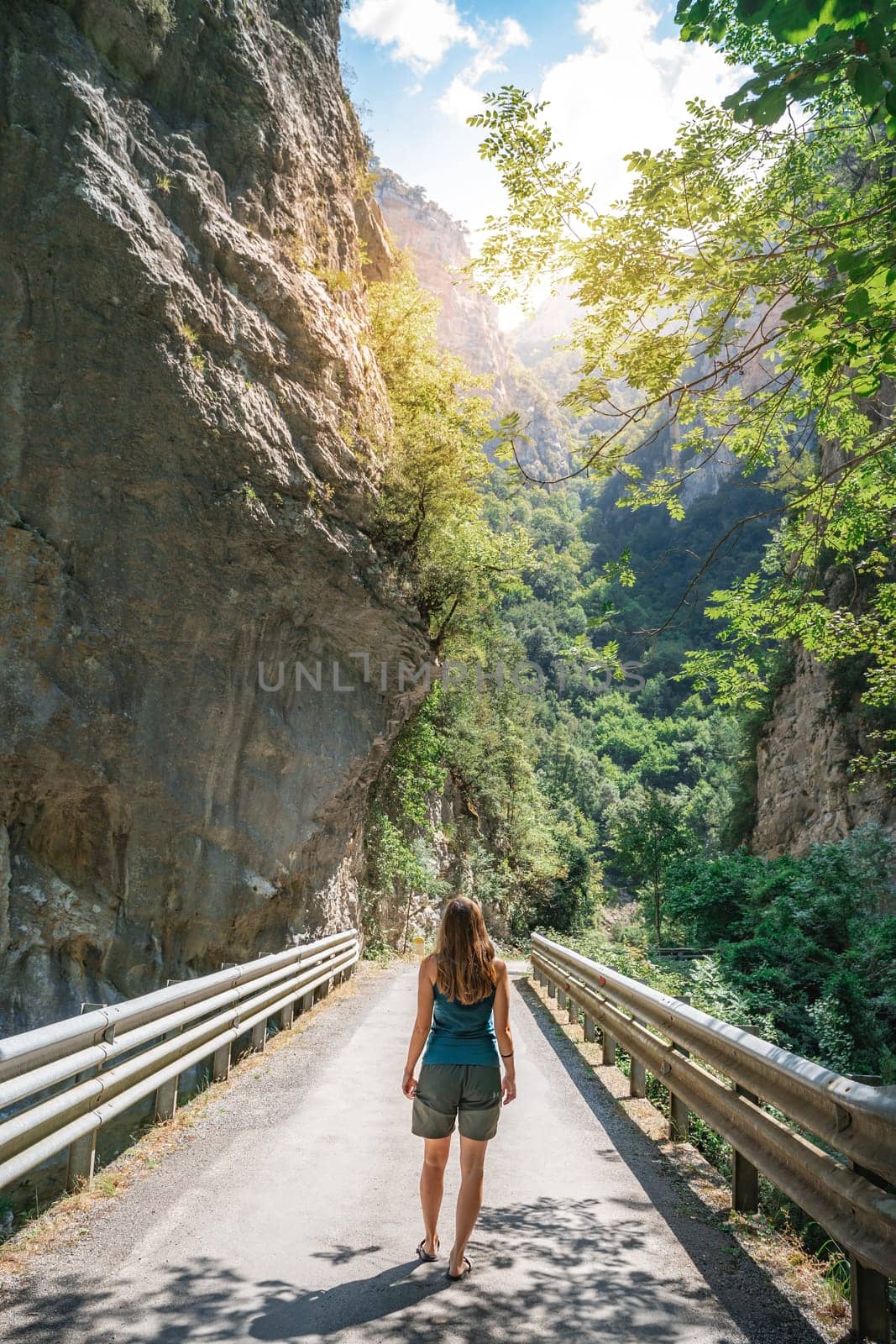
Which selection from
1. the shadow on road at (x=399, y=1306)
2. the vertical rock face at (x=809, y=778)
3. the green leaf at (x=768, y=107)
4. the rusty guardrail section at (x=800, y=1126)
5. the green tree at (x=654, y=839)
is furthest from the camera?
the green tree at (x=654, y=839)

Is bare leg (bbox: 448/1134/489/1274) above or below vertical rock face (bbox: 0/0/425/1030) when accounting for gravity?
below

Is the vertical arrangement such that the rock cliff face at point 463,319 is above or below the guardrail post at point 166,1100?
above

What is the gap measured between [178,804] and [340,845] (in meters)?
4.47

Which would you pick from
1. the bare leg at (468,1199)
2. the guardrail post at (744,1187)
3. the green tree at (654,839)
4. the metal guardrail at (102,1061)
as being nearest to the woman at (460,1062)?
the bare leg at (468,1199)

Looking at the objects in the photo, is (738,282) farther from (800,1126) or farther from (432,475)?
(432,475)

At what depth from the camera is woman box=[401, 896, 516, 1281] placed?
12.4ft

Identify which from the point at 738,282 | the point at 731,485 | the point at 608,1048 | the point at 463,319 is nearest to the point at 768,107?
the point at 738,282

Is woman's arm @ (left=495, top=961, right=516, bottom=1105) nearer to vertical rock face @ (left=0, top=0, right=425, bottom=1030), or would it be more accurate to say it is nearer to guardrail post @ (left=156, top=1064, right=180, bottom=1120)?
guardrail post @ (left=156, top=1064, right=180, bottom=1120)

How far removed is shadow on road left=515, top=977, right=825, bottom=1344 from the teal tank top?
1.33m

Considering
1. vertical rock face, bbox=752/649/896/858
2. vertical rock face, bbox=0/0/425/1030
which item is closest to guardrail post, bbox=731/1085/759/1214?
vertical rock face, bbox=0/0/425/1030

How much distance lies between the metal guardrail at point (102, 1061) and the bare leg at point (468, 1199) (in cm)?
195

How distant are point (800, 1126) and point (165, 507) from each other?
1007 cm

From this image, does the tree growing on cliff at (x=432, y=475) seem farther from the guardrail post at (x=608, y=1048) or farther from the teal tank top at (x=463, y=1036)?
the teal tank top at (x=463, y=1036)

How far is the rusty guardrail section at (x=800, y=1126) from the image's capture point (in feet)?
9.84
